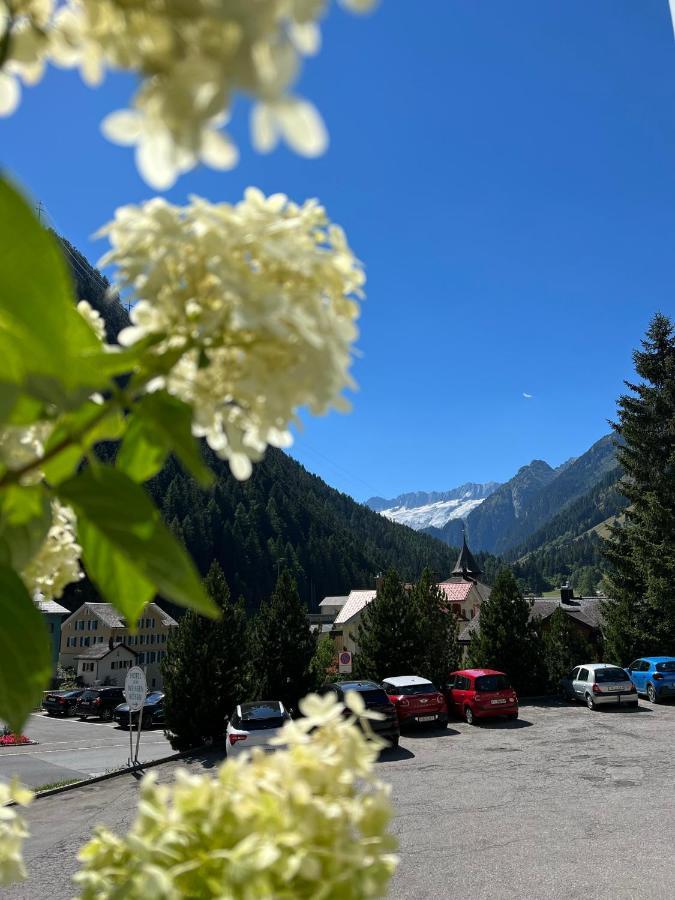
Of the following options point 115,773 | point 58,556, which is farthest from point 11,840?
point 115,773

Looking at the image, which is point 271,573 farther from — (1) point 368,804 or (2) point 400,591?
(1) point 368,804

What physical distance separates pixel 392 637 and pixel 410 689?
448 centimetres

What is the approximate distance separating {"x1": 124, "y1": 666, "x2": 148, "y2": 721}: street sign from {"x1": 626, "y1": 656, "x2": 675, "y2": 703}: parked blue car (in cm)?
1615

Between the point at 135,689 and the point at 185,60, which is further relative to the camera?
the point at 135,689

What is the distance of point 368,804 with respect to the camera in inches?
33.5

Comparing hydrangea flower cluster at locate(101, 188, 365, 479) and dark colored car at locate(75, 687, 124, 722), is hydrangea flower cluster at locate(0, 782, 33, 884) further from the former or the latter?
dark colored car at locate(75, 687, 124, 722)

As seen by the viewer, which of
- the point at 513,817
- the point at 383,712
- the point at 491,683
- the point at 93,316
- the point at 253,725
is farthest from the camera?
the point at 491,683

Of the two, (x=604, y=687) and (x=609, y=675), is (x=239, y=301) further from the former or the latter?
(x=609, y=675)

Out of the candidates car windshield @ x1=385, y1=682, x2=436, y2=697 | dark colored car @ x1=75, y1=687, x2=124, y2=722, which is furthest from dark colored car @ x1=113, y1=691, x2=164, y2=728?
car windshield @ x1=385, y1=682, x2=436, y2=697

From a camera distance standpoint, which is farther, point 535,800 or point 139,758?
point 139,758

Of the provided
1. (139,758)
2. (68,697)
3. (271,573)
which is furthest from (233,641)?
(271,573)

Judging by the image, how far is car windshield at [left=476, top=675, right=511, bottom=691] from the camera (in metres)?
19.7

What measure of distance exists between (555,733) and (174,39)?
1931 centimetres

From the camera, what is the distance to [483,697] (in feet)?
63.3
